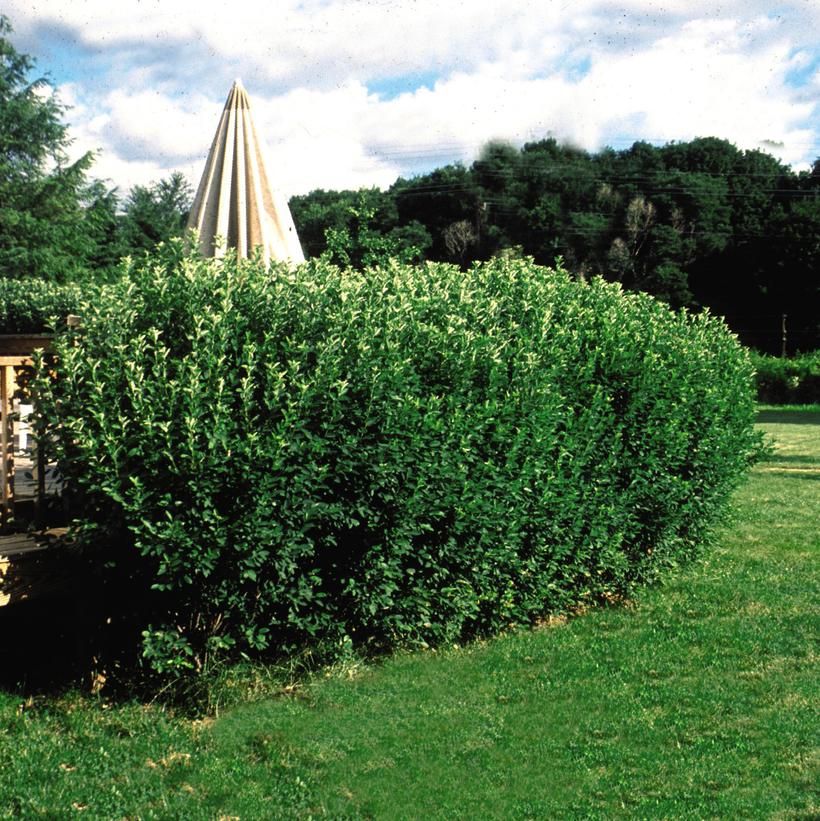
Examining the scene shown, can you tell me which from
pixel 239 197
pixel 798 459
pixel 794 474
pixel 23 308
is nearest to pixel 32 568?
pixel 239 197

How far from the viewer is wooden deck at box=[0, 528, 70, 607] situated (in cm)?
561

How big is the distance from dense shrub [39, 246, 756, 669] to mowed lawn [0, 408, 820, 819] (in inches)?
16.7

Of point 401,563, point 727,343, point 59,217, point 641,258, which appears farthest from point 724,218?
point 401,563

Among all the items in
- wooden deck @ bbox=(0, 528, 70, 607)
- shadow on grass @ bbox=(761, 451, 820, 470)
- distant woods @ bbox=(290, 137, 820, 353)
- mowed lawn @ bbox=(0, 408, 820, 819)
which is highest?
distant woods @ bbox=(290, 137, 820, 353)

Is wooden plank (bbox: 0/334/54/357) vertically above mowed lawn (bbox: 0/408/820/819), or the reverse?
wooden plank (bbox: 0/334/54/357)

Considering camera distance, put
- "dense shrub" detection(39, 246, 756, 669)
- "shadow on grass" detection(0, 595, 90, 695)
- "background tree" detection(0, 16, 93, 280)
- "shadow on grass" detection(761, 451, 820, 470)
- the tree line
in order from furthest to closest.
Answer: the tree line → "background tree" detection(0, 16, 93, 280) → "shadow on grass" detection(761, 451, 820, 470) → "shadow on grass" detection(0, 595, 90, 695) → "dense shrub" detection(39, 246, 756, 669)

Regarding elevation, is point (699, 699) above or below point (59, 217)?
below

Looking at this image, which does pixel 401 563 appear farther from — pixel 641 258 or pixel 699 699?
pixel 641 258

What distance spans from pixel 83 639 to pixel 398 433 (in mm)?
2319

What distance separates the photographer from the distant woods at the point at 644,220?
5844 cm

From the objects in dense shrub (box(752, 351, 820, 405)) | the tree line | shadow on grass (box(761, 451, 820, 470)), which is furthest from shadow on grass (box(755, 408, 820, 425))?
the tree line

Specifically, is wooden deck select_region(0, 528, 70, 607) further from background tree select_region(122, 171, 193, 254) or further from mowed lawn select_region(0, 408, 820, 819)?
background tree select_region(122, 171, 193, 254)

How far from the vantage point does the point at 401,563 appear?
6117 mm

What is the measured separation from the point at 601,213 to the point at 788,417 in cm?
3468
